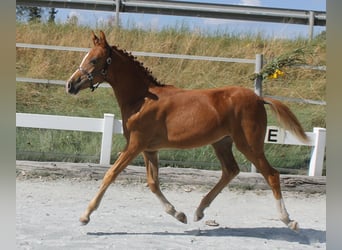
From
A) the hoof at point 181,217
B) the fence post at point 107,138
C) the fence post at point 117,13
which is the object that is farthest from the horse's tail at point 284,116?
the fence post at point 107,138

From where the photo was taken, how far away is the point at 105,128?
19.1ft

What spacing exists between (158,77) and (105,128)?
85 centimetres

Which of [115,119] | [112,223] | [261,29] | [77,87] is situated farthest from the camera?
[115,119]

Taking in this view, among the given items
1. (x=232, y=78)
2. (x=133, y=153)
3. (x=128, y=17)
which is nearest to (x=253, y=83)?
(x=232, y=78)

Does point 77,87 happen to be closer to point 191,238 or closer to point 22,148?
point 191,238

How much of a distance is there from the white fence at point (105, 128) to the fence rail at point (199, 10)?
113 centimetres

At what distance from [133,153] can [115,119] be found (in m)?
1.96

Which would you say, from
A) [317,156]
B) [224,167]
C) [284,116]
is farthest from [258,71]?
[224,167]

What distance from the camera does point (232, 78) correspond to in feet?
19.9

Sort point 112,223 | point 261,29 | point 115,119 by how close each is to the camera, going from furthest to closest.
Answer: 1. point 115,119
2. point 261,29
3. point 112,223

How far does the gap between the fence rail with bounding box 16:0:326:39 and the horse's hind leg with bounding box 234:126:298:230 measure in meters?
1.35

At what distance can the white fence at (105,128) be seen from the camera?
555 centimetres

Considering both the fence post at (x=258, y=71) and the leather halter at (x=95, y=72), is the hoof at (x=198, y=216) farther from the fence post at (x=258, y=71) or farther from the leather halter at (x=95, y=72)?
the fence post at (x=258, y=71)

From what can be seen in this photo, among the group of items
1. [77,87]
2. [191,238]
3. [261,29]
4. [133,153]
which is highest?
[261,29]
